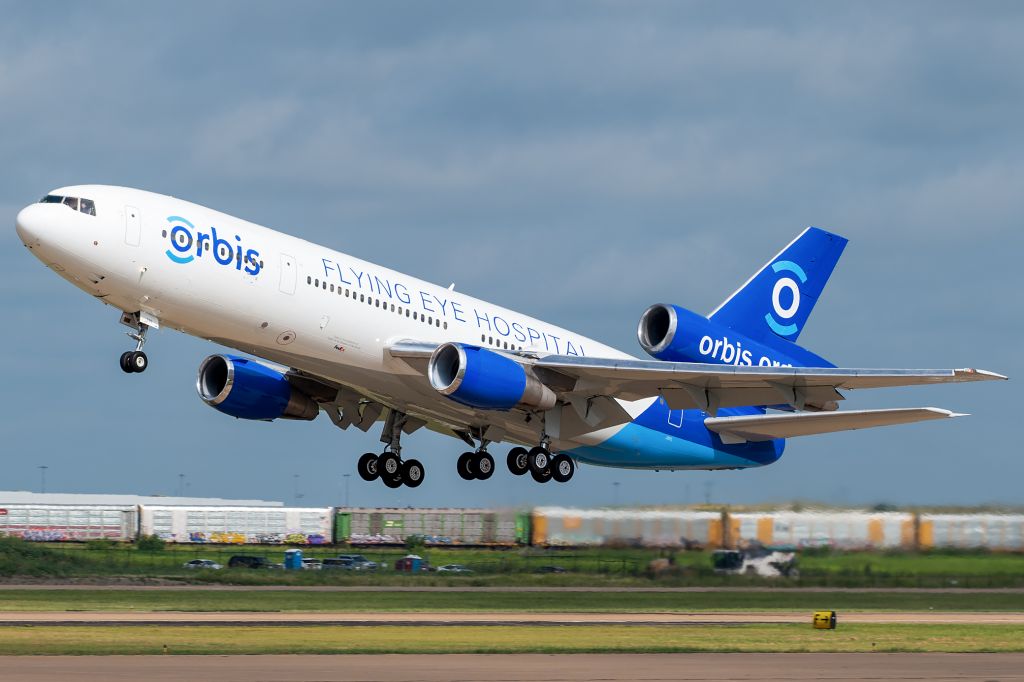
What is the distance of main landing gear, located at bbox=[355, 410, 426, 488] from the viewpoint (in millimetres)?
42862

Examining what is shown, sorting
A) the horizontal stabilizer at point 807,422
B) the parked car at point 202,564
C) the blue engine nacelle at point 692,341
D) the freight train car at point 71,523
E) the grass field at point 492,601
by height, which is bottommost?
the grass field at point 492,601

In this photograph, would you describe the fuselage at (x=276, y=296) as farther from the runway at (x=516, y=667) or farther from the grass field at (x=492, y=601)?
the runway at (x=516, y=667)

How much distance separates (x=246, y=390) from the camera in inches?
1617

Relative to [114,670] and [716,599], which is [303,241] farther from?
[716,599]

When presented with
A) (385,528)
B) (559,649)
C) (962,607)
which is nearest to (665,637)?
(559,649)

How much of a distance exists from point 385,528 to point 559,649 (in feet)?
118

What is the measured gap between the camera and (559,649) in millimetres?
32781

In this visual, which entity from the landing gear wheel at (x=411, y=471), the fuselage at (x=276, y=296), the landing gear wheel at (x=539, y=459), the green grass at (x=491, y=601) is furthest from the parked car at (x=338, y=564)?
the landing gear wheel at (x=539, y=459)

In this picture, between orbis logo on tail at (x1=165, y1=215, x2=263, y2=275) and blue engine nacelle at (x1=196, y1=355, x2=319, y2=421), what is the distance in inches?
274

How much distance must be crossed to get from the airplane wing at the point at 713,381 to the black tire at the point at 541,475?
8.26 feet

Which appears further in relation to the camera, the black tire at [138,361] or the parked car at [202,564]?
the parked car at [202,564]

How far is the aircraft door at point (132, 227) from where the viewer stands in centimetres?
3297

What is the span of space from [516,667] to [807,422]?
16377 mm

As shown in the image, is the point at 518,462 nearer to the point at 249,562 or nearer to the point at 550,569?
the point at 550,569
